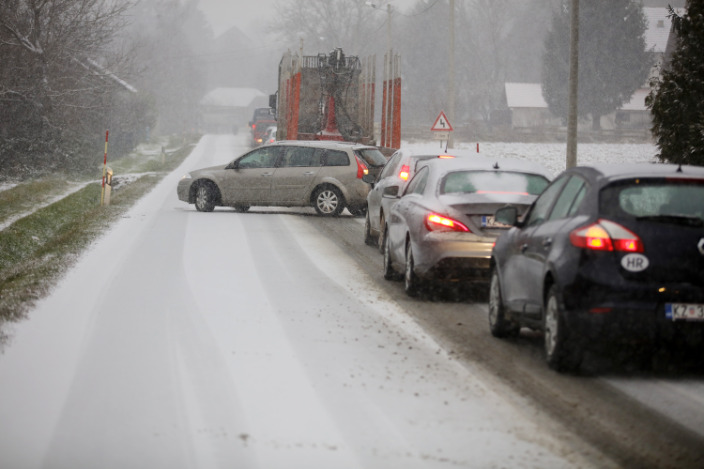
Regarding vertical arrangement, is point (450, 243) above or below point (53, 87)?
below

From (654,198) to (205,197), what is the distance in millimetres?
16351

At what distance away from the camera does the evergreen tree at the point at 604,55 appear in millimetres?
73562

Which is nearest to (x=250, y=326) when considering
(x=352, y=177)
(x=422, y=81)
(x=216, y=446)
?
(x=216, y=446)

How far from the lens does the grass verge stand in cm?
1179

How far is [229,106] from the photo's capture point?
15062cm

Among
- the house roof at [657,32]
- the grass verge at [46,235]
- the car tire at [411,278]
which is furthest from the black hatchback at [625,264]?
the house roof at [657,32]

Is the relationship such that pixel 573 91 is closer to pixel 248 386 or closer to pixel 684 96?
pixel 684 96

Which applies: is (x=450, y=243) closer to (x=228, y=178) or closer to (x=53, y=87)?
(x=228, y=178)

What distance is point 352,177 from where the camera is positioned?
75.2ft

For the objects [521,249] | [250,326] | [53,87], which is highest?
[53,87]

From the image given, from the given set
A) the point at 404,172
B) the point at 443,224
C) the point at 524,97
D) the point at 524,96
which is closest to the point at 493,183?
the point at 443,224

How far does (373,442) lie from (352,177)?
1696 centimetres

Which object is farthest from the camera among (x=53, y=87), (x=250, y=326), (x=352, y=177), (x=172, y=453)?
(x=53, y=87)

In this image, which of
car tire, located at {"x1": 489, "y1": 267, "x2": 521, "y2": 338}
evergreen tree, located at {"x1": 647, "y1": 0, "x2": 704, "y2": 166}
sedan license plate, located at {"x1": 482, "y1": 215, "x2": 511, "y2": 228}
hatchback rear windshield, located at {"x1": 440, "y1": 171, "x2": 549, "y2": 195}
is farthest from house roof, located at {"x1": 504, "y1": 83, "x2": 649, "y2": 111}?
car tire, located at {"x1": 489, "y1": 267, "x2": 521, "y2": 338}
